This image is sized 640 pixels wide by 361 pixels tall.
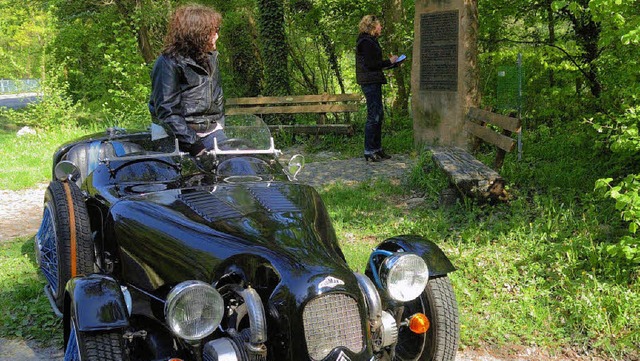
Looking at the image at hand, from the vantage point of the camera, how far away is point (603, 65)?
22.7 ft

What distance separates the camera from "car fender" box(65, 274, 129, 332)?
271cm

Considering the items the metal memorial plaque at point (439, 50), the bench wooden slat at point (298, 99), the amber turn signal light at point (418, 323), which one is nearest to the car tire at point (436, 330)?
the amber turn signal light at point (418, 323)

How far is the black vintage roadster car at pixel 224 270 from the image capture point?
2617mm

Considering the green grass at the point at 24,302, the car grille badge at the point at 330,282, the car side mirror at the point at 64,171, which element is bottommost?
the green grass at the point at 24,302

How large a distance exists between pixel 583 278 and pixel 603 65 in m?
3.30

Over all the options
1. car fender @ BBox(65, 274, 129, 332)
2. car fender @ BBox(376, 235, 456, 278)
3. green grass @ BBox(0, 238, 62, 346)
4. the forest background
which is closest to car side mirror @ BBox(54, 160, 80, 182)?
green grass @ BBox(0, 238, 62, 346)

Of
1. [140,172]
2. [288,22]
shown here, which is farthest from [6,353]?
[288,22]

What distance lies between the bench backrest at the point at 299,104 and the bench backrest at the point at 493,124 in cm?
344

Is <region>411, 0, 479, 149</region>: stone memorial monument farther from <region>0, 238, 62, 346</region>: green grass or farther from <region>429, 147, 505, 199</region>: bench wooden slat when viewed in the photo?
<region>0, 238, 62, 346</region>: green grass

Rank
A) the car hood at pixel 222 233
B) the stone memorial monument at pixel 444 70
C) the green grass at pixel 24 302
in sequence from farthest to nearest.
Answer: the stone memorial monument at pixel 444 70 → the green grass at pixel 24 302 → the car hood at pixel 222 233

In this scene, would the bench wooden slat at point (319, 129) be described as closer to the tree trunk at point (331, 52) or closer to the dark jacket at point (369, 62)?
A: the dark jacket at point (369, 62)

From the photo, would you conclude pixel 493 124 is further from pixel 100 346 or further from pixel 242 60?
pixel 242 60

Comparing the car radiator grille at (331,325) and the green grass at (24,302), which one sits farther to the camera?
the green grass at (24,302)

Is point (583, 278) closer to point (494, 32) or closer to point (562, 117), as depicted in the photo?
point (562, 117)
